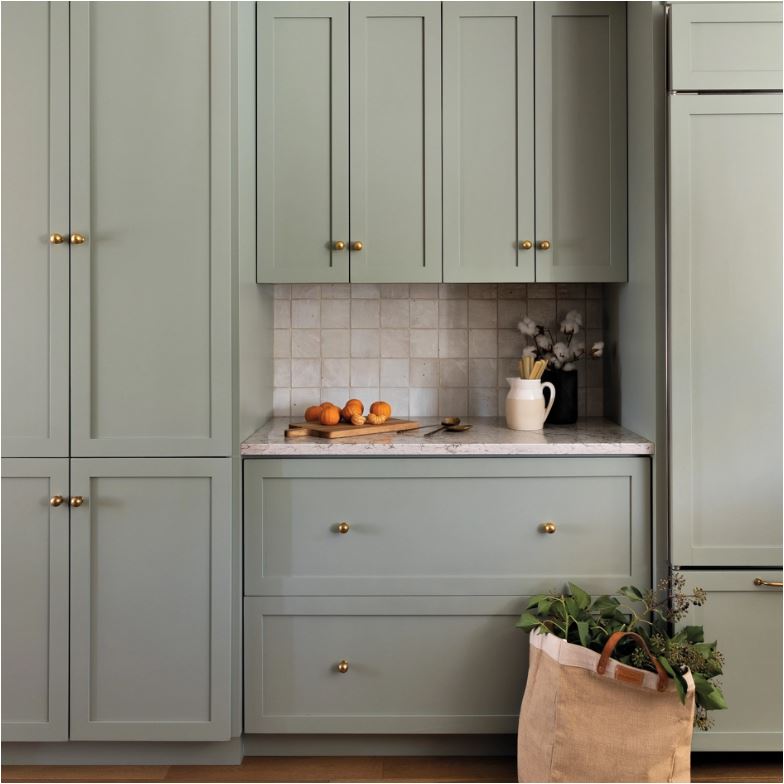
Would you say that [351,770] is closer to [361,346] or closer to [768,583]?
[768,583]

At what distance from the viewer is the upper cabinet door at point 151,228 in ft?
6.42

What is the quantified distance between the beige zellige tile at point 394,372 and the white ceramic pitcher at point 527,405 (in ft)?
1.50

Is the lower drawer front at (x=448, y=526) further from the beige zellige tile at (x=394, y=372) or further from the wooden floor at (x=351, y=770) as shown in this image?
the beige zellige tile at (x=394, y=372)

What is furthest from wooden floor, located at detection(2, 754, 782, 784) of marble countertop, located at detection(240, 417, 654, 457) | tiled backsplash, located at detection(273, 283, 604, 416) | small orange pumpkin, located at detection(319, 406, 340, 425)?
tiled backsplash, located at detection(273, 283, 604, 416)

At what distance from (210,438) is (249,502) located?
0.70 feet

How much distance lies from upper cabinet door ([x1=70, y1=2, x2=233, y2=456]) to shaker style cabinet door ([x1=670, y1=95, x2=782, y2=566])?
1.22 metres

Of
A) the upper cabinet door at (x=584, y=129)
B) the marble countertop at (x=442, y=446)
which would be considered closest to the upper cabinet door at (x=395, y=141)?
the upper cabinet door at (x=584, y=129)

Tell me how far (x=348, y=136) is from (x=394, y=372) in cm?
83

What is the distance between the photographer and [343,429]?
220 centimetres

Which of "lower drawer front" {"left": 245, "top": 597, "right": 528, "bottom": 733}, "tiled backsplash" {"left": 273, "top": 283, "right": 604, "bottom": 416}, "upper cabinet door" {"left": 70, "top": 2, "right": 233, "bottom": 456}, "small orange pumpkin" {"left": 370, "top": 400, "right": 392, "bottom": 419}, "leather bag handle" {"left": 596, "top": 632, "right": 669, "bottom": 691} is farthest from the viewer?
"tiled backsplash" {"left": 273, "top": 283, "right": 604, "bottom": 416}

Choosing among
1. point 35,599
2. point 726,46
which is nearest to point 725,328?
point 726,46

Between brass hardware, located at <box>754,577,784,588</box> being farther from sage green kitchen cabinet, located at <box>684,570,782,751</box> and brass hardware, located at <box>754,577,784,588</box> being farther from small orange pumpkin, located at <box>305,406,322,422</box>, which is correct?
small orange pumpkin, located at <box>305,406,322,422</box>

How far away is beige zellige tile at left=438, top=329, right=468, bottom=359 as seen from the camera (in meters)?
2.67

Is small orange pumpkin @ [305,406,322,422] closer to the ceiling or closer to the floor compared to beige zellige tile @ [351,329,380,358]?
closer to the floor
